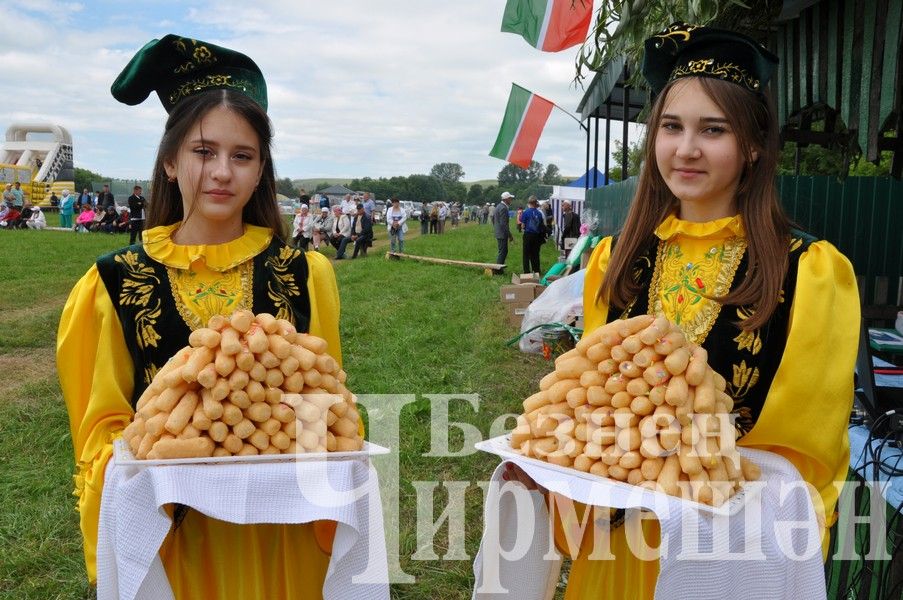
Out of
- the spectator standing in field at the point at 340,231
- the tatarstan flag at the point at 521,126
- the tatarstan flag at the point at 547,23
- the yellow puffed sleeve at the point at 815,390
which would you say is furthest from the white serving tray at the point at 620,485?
the spectator standing in field at the point at 340,231

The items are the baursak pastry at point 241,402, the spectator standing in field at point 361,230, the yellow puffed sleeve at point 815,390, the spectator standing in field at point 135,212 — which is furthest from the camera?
Answer: the spectator standing in field at point 135,212

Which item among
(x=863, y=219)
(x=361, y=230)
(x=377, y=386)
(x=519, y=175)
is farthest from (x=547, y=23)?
(x=519, y=175)

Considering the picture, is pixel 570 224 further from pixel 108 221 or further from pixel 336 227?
pixel 108 221

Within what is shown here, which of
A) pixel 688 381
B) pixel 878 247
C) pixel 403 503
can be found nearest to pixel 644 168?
pixel 688 381

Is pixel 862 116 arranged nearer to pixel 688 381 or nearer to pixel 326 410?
pixel 688 381

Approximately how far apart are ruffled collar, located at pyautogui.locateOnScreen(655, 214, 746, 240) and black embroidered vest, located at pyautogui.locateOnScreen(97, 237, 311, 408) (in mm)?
1037

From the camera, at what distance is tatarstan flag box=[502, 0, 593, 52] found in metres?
6.18

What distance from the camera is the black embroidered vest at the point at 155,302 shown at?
1972 millimetres

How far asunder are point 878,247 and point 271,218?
5.32 m

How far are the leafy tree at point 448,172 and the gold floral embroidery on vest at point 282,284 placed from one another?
93679mm

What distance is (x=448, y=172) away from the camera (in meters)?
96.5

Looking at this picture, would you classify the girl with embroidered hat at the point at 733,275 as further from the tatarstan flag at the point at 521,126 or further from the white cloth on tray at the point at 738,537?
the tatarstan flag at the point at 521,126

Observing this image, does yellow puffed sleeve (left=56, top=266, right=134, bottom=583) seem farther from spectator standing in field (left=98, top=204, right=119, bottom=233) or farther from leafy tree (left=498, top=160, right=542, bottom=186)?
leafy tree (left=498, top=160, right=542, bottom=186)

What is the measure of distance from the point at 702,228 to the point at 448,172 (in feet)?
314
